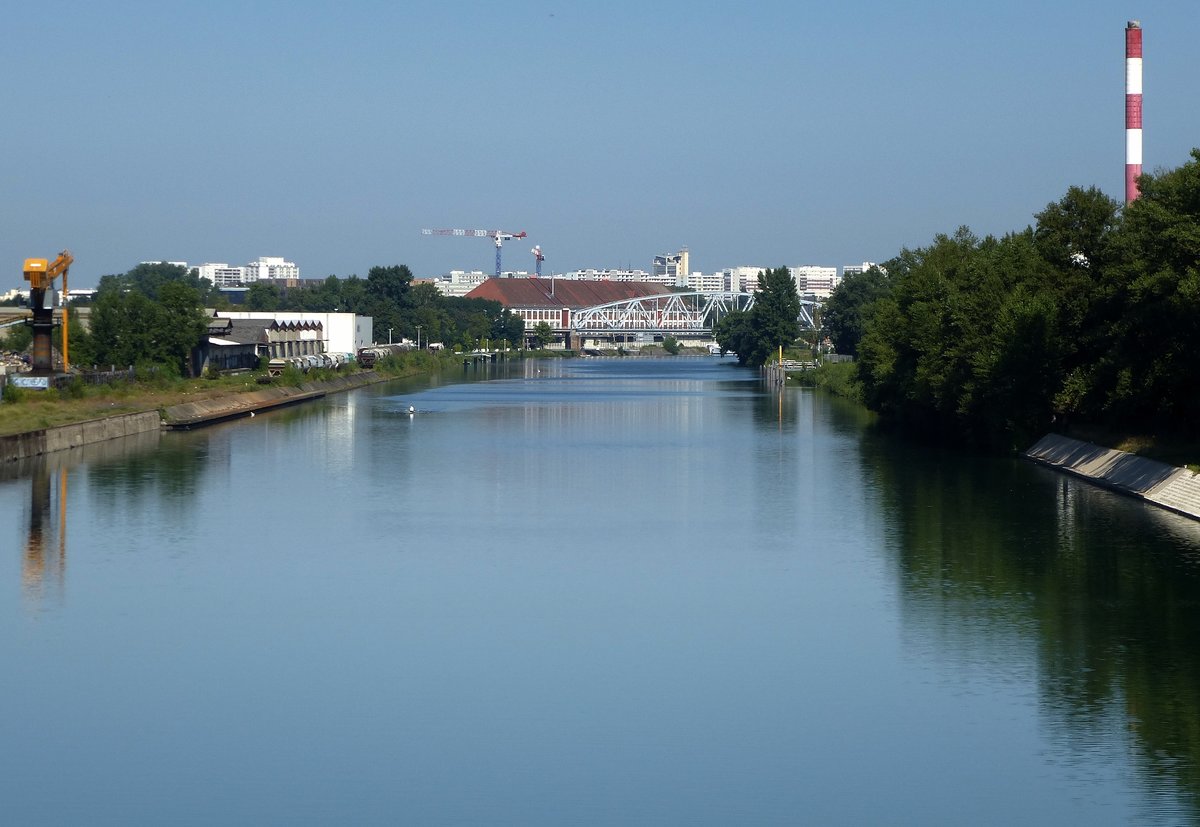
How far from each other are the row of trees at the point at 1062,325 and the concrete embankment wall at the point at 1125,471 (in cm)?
86

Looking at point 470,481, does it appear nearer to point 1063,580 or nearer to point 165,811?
point 1063,580

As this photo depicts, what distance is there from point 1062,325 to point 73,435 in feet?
77.9

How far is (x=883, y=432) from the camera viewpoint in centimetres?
4744

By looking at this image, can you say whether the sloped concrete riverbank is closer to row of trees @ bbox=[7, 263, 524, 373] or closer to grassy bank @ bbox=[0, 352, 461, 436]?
grassy bank @ bbox=[0, 352, 461, 436]

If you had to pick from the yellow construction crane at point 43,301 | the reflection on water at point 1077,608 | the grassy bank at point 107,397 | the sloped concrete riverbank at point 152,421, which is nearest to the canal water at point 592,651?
the reflection on water at point 1077,608

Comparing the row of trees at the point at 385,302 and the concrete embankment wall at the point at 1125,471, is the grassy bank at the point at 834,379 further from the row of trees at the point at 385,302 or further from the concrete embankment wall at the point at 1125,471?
the row of trees at the point at 385,302

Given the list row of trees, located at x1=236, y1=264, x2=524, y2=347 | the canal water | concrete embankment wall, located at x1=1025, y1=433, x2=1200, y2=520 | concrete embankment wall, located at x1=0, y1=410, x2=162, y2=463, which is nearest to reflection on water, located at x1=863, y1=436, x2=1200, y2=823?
the canal water

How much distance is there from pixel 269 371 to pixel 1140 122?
37388 millimetres

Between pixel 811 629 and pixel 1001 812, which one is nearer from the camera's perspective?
pixel 1001 812

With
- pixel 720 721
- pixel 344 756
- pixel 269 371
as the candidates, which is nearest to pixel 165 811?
pixel 344 756

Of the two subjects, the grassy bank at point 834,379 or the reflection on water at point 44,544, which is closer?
the reflection on water at point 44,544

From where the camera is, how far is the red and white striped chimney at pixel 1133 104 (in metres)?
45.6

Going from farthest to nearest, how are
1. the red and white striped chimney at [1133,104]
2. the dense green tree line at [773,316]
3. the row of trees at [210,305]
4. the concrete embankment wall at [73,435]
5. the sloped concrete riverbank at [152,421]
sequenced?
the dense green tree line at [773,316] → the row of trees at [210,305] → the red and white striped chimney at [1133,104] → the sloped concrete riverbank at [152,421] → the concrete embankment wall at [73,435]

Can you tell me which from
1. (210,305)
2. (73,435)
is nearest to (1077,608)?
(73,435)
